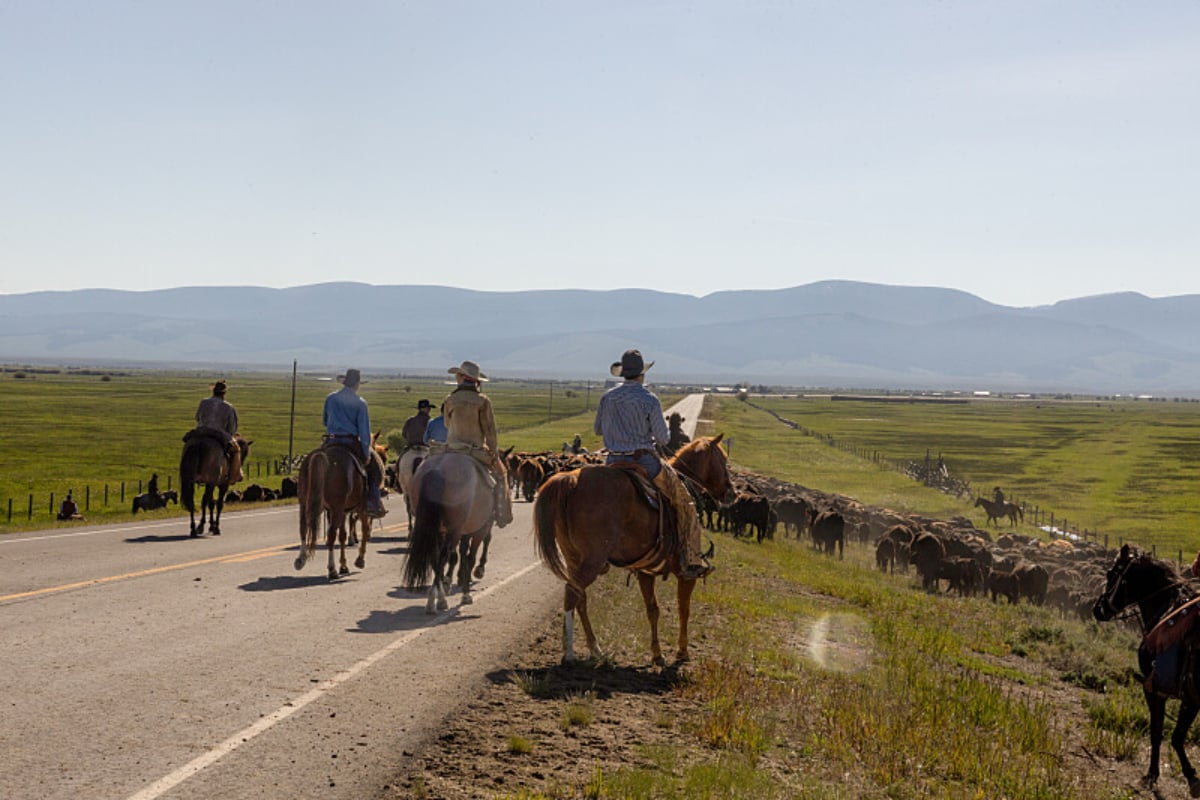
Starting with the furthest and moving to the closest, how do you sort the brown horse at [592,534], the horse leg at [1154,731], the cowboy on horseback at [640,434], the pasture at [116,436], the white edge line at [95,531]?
1. the pasture at [116,436]
2. the white edge line at [95,531]
3. the cowboy on horseback at [640,434]
4. the brown horse at [592,534]
5. the horse leg at [1154,731]

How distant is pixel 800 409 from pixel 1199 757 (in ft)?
591

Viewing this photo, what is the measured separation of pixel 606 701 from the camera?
29.0ft


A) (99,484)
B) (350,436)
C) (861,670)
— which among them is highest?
(350,436)

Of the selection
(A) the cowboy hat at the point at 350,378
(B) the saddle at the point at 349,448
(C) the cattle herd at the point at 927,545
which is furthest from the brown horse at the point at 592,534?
(C) the cattle herd at the point at 927,545

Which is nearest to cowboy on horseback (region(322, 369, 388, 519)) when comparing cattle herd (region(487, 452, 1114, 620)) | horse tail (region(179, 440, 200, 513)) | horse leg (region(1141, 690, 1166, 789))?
horse tail (region(179, 440, 200, 513))

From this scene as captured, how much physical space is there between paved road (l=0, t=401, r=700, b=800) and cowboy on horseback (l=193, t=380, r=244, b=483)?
13.9ft

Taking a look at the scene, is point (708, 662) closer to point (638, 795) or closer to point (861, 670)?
point (861, 670)

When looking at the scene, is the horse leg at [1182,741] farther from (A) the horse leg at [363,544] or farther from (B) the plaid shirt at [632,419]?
(A) the horse leg at [363,544]

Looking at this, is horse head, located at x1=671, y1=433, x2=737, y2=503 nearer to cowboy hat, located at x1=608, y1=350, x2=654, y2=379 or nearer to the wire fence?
cowboy hat, located at x1=608, y1=350, x2=654, y2=379

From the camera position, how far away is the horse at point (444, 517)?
1224cm

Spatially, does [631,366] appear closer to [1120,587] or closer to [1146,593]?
[1120,587]

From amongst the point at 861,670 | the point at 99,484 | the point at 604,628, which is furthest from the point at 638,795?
the point at 99,484

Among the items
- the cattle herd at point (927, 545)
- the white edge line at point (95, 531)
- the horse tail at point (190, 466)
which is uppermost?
the horse tail at point (190, 466)

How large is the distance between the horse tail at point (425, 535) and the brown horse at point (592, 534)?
8.11 ft
